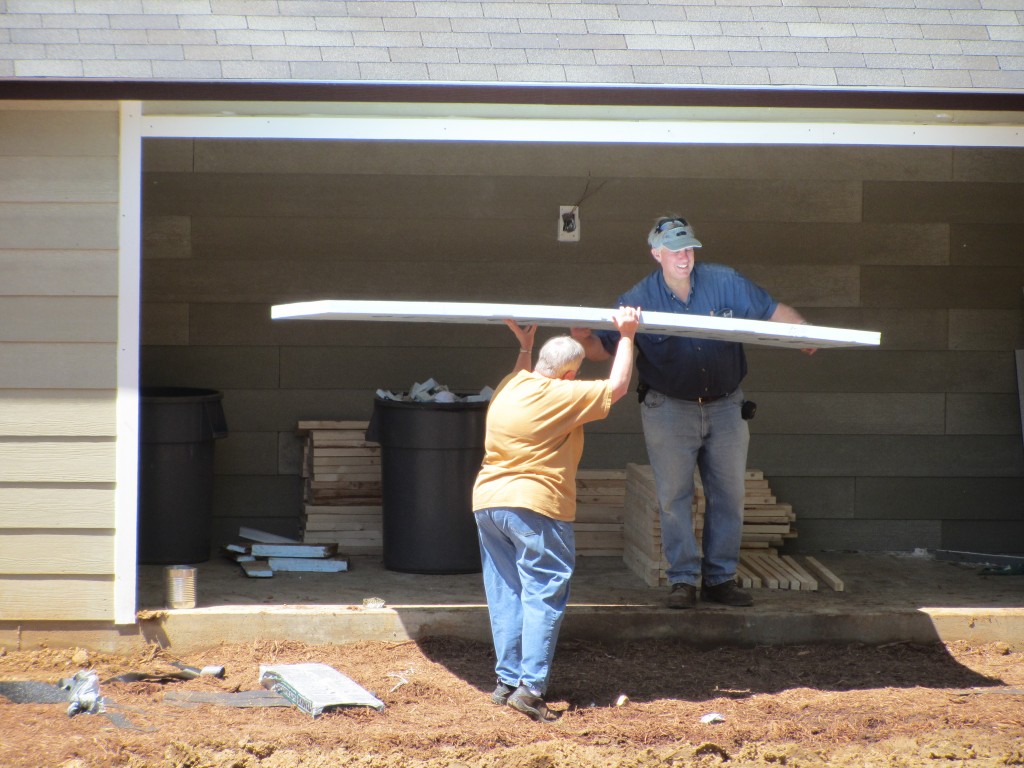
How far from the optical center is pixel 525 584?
4809 mm

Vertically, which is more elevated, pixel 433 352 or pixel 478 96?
pixel 478 96

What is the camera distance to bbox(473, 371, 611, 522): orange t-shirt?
4.70 metres

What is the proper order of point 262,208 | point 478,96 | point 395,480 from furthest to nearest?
point 262,208
point 395,480
point 478,96

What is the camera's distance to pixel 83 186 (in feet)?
17.4

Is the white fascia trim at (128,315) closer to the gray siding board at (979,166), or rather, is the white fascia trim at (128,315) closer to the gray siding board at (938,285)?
the gray siding board at (938,285)

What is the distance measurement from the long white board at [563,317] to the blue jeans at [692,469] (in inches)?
30.0

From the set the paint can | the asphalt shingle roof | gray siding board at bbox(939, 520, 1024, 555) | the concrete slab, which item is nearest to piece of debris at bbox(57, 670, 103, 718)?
the concrete slab

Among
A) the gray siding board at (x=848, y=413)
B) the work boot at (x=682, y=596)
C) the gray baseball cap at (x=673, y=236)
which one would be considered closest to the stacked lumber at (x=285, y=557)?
the work boot at (x=682, y=596)

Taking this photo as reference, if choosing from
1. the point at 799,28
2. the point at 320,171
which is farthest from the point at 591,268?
the point at 799,28

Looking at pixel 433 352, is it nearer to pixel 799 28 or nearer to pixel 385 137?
pixel 385 137

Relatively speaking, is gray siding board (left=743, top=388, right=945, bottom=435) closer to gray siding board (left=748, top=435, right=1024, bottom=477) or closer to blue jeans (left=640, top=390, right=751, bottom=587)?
gray siding board (left=748, top=435, right=1024, bottom=477)

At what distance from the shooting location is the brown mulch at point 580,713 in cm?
441

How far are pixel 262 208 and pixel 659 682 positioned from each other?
11.8 ft

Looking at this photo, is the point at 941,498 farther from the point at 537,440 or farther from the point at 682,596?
the point at 537,440
